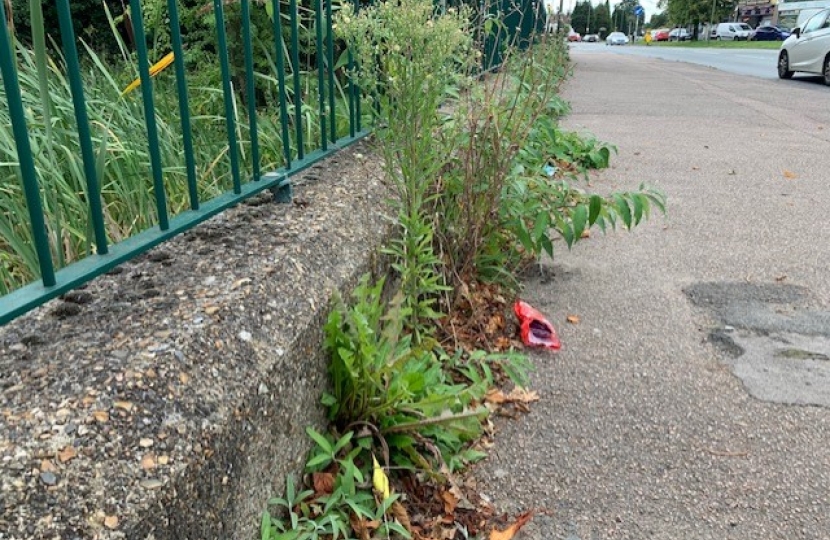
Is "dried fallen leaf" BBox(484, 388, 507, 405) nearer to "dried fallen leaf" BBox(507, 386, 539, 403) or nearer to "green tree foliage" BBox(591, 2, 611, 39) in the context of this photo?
"dried fallen leaf" BBox(507, 386, 539, 403)

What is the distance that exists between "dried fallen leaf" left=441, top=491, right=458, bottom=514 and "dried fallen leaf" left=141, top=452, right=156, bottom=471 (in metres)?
0.95

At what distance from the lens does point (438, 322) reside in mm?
2873

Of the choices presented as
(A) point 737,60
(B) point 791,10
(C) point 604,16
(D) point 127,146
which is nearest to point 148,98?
(D) point 127,146

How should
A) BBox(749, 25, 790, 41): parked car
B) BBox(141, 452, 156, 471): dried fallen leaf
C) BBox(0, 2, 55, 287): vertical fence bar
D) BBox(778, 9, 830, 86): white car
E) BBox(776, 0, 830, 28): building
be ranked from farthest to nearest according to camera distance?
1. BBox(776, 0, 830, 28): building
2. BBox(749, 25, 790, 41): parked car
3. BBox(778, 9, 830, 86): white car
4. BBox(0, 2, 55, 287): vertical fence bar
5. BBox(141, 452, 156, 471): dried fallen leaf

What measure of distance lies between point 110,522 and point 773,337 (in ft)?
9.11

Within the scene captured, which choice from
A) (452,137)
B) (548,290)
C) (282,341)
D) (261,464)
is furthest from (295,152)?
(261,464)

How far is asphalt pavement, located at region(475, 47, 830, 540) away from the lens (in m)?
2.07

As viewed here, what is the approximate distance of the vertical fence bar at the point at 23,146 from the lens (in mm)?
1559

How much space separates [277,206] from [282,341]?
3.11ft

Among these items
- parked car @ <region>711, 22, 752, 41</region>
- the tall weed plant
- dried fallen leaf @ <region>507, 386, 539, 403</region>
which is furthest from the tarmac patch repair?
parked car @ <region>711, 22, 752, 41</region>

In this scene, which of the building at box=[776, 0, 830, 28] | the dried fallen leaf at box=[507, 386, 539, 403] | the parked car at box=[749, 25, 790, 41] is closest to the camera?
the dried fallen leaf at box=[507, 386, 539, 403]

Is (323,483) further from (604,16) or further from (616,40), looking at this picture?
(616,40)

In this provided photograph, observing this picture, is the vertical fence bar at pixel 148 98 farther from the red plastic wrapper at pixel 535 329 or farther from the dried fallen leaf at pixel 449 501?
the red plastic wrapper at pixel 535 329

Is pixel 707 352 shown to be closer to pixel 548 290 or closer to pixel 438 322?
pixel 548 290
